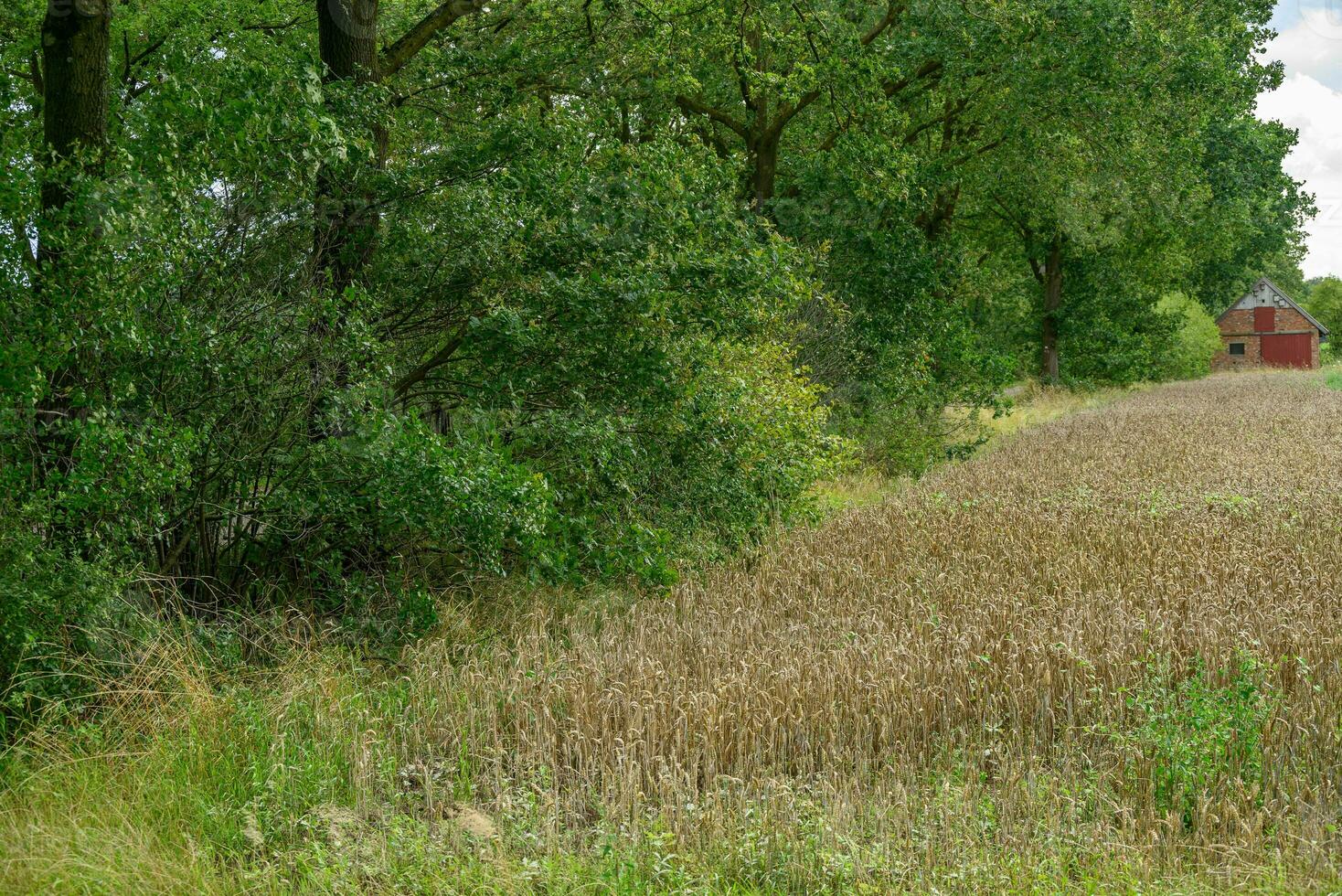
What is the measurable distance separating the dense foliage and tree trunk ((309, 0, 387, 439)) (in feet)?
0.10

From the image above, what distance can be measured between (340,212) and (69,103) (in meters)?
1.70

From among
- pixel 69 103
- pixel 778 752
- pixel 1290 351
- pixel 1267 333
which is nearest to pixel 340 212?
pixel 69 103

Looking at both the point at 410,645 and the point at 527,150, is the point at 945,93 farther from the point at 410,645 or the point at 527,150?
the point at 410,645

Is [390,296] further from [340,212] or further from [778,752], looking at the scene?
[778,752]

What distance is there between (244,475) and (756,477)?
4314 mm

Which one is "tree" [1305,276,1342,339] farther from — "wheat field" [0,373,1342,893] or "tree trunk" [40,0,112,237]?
"tree trunk" [40,0,112,237]

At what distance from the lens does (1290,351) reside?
63.2 metres

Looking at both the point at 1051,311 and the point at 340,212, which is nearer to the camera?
the point at 340,212

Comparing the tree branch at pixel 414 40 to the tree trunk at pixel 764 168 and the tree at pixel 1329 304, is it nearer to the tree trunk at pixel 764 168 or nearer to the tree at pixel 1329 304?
the tree trunk at pixel 764 168

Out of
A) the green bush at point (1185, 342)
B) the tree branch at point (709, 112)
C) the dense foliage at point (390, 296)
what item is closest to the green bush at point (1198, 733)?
the dense foliage at point (390, 296)

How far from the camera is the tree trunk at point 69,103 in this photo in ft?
17.8

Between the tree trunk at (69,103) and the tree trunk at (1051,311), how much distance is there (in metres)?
32.4

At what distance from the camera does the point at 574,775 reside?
16.3 feet

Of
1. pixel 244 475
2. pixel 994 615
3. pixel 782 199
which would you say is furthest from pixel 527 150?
pixel 782 199
